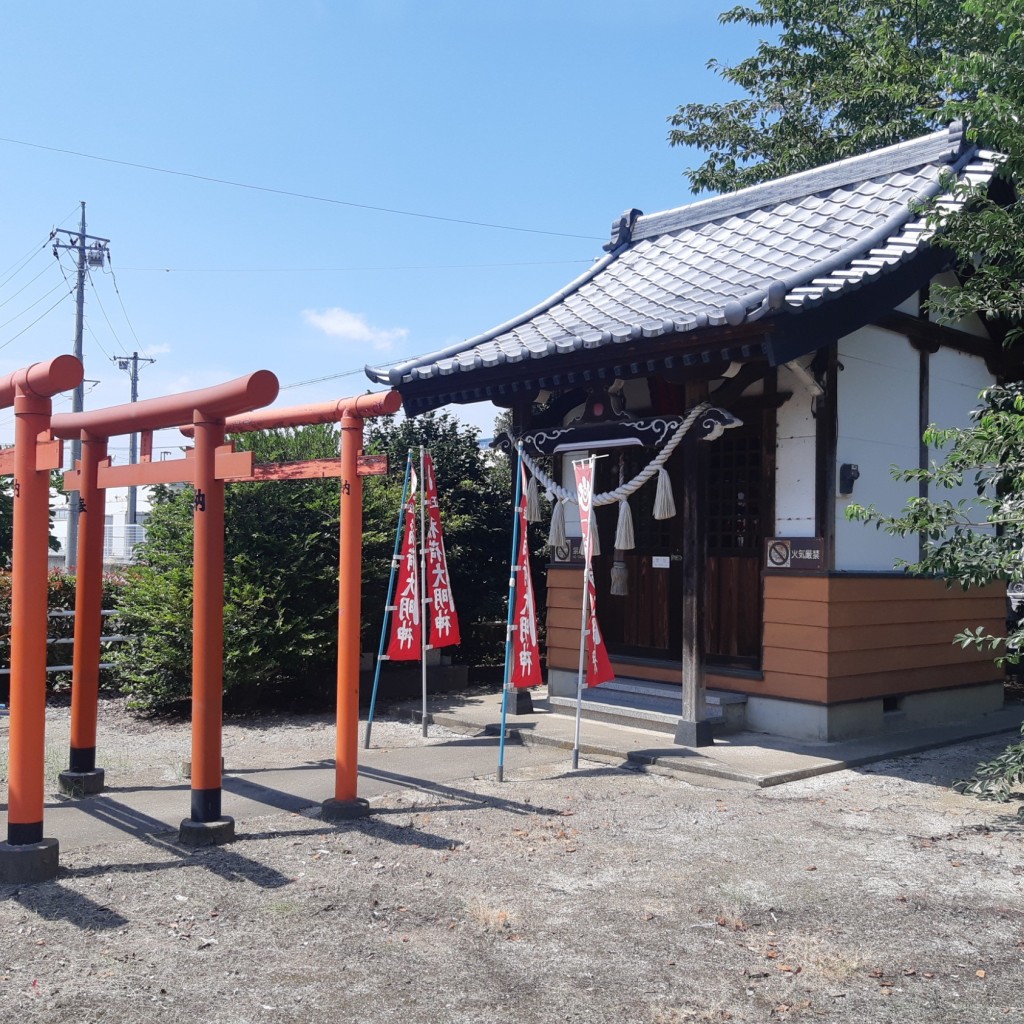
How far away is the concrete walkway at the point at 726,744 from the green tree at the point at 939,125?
0.91 meters

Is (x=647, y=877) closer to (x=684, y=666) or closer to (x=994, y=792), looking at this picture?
(x=994, y=792)

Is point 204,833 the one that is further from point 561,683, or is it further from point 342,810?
point 561,683

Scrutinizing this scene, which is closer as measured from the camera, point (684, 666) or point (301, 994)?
point (301, 994)

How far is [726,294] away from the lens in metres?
8.66

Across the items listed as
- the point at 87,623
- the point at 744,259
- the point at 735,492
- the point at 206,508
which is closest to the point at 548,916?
the point at 206,508

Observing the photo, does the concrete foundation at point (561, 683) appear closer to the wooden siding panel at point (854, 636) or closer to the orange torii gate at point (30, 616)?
the wooden siding panel at point (854, 636)

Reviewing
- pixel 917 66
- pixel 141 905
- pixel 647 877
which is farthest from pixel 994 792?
pixel 917 66

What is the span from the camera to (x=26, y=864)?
503 cm

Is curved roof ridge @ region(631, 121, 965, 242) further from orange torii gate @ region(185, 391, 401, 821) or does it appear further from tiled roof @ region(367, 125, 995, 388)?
orange torii gate @ region(185, 391, 401, 821)

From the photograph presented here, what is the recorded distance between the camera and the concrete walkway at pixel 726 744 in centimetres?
765

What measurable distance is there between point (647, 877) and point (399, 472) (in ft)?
29.7

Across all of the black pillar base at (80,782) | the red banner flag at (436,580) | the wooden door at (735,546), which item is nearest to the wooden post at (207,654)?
the black pillar base at (80,782)

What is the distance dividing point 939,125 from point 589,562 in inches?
467

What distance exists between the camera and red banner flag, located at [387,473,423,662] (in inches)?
341
